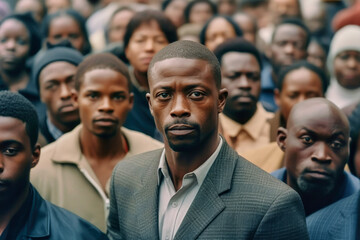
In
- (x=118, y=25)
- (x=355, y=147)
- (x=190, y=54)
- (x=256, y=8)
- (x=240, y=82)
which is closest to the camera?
(x=190, y=54)

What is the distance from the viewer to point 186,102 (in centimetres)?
321

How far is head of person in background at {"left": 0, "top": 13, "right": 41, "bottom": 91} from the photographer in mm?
6934

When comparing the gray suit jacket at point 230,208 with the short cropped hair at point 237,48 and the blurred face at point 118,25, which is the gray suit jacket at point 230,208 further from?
the blurred face at point 118,25

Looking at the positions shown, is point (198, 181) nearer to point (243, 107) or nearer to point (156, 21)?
point (243, 107)

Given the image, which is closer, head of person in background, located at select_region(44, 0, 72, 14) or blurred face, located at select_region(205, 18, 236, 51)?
blurred face, located at select_region(205, 18, 236, 51)

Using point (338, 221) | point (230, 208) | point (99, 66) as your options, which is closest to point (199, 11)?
point (99, 66)

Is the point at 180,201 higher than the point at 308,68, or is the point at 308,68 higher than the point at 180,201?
the point at 308,68

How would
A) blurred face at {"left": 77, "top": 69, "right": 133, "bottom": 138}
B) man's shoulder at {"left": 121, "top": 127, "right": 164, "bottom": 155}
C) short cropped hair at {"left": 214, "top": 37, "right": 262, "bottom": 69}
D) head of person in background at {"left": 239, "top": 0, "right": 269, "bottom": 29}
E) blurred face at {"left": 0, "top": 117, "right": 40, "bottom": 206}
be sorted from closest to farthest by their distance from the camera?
1. blurred face at {"left": 0, "top": 117, "right": 40, "bottom": 206}
2. blurred face at {"left": 77, "top": 69, "right": 133, "bottom": 138}
3. man's shoulder at {"left": 121, "top": 127, "right": 164, "bottom": 155}
4. short cropped hair at {"left": 214, "top": 37, "right": 262, "bottom": 69}
5. head of person in background at {"left": 239, "top": 0, "right": 269, "bottom": 29}

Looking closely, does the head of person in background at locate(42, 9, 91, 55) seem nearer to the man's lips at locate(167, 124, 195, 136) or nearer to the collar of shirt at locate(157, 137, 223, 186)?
the collar of shirt at locate(157, 137, 223, 186)

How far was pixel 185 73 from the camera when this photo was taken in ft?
10.6

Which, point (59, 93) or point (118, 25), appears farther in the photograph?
point (118, 25)

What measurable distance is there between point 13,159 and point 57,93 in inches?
79.6

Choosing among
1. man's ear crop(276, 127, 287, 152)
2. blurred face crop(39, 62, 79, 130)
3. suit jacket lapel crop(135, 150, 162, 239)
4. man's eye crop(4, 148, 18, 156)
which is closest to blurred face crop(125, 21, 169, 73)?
blurred face crop(39, 62, 79, 130)

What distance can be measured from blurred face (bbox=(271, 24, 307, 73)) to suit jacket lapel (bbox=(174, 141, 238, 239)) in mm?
4305
